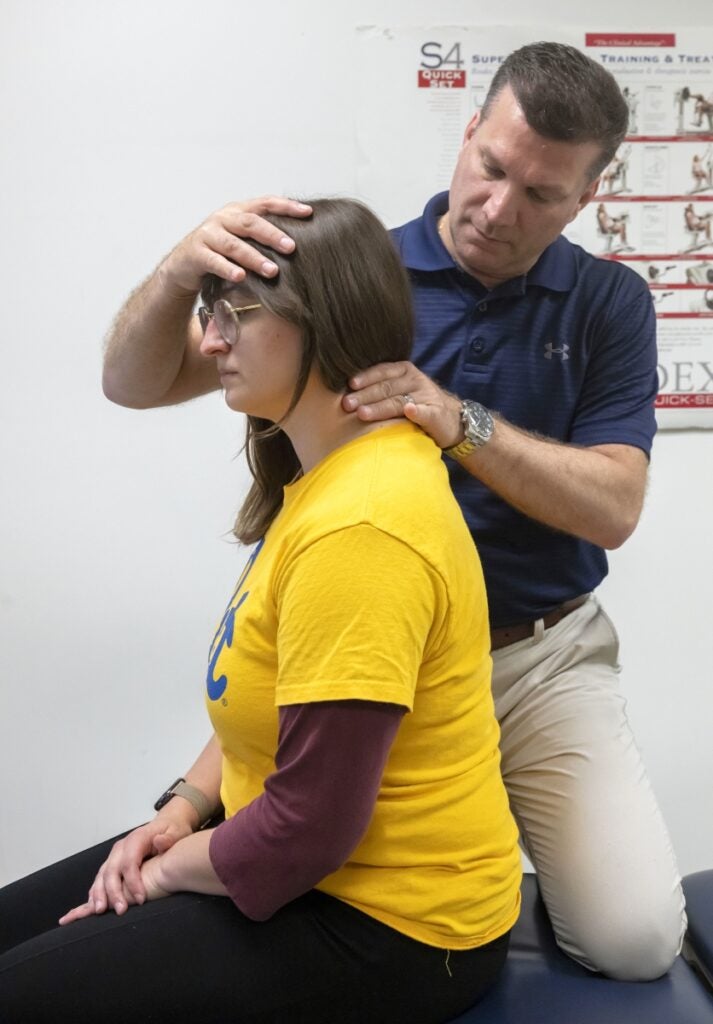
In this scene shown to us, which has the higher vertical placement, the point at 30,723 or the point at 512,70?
the point at 512,70

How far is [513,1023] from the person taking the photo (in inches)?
39.9

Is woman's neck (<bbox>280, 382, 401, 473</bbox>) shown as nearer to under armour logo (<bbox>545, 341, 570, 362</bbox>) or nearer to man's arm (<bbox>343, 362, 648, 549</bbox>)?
man's arm (<bbox>343, 362, 648, 549</bbox>)

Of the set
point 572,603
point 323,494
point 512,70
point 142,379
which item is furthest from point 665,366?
point 323,494

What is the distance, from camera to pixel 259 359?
1040mm

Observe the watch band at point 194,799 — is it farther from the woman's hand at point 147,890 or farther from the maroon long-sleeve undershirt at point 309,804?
the maroon long-sleeve undershirt at point 309,804

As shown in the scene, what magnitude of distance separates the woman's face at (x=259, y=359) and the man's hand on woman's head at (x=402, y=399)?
70 millimetres

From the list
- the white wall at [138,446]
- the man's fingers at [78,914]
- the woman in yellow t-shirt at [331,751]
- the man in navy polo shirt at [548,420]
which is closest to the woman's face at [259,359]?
the woman in yellow t-shirt at [331,751]

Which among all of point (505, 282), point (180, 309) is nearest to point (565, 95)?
point (505, 282)

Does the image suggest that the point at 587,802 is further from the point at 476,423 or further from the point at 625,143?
the point at 625,143

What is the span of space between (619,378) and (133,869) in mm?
965

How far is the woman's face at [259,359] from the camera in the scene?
103 cm

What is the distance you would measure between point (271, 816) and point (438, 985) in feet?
0.86

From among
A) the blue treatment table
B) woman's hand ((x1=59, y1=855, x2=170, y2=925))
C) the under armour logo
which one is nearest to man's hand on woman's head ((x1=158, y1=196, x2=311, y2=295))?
the under armour logo

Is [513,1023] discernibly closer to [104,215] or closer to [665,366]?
[665,366]
